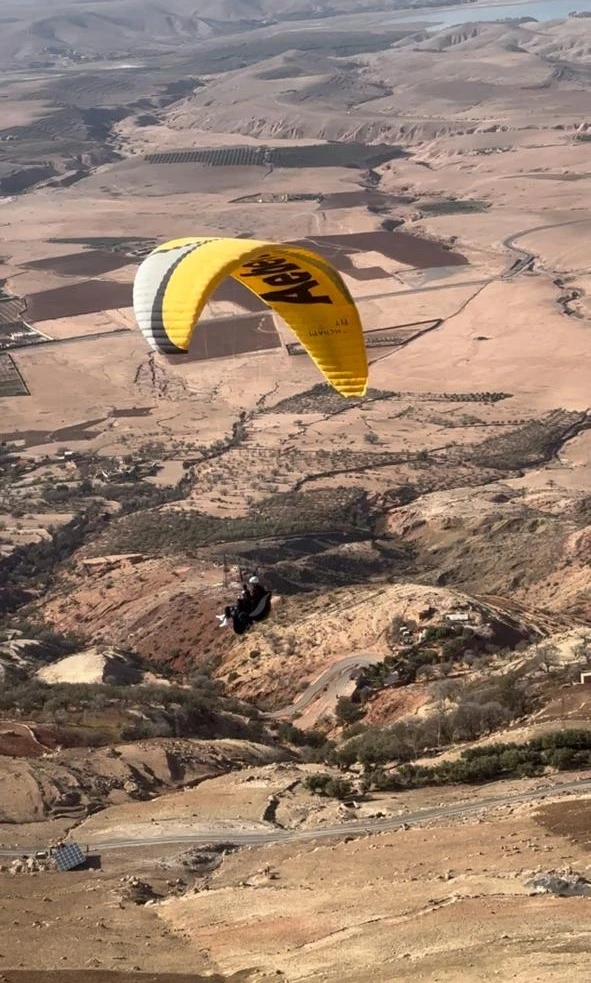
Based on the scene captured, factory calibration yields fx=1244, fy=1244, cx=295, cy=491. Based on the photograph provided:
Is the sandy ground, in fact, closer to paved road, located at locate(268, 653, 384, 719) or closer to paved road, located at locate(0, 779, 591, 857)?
paved road, located at locate(0, 779, 591, 857)

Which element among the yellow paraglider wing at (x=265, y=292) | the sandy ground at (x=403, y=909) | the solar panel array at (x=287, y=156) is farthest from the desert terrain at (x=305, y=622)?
the solar panel array at (x=287, y=156)

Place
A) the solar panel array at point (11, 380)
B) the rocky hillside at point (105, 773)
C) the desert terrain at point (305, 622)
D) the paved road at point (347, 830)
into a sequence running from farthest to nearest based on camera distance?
1. the solar panel array at point (11, 380)
2. the rocky hillside at point (105, 773)
3. the paved road at point (347, 830)
4. the desert terrain at point (305, 622)

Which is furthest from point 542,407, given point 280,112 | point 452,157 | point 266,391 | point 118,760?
point 280,112

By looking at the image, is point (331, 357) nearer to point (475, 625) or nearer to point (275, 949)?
point (275, 949)

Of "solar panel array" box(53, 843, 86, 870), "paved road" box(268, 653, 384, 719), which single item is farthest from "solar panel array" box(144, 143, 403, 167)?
"solar panel array" box(53, 843, 86, 870)

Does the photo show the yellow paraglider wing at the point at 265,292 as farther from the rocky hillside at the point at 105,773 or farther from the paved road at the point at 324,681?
the paved road at the point at 324,681

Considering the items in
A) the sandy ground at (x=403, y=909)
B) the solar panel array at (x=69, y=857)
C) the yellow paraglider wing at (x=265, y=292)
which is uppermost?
the yellow paraglider wing at (x=265, y=292)

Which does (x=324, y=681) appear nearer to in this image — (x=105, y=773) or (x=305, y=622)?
(x=305, y=622)
